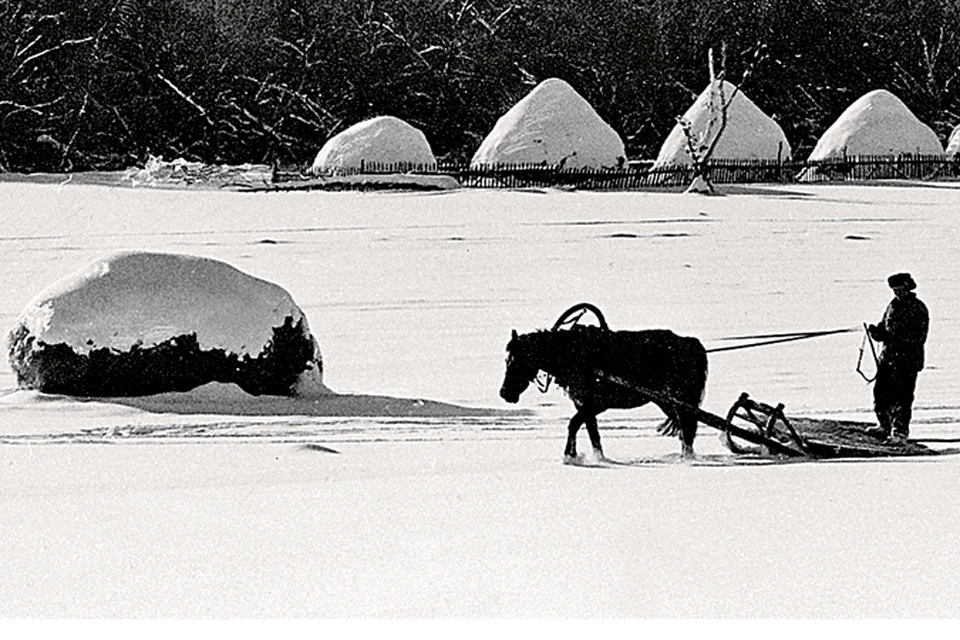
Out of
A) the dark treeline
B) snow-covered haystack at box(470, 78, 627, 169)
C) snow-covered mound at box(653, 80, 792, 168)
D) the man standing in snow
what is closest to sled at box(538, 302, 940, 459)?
the man standing in snow

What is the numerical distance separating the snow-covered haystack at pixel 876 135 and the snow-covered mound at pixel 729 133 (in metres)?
1.30

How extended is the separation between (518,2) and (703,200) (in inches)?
1017

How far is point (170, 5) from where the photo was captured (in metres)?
53.4

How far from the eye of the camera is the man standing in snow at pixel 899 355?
9.62 meters

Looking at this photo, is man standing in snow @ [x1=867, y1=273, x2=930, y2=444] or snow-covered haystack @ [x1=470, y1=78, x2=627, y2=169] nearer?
man standing in snow @ [x1=867, y1=273, x2=930, y2=444]

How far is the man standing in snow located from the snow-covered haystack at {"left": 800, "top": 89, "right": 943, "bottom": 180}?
106 ft

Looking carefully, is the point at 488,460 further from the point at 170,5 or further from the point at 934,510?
the point at 170,5

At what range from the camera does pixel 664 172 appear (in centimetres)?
3850

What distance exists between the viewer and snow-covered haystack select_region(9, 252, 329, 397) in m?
11.9

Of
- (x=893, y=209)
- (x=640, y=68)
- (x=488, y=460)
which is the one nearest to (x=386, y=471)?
(x=488, y=460)

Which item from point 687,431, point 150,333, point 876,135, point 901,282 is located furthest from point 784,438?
point 876,135

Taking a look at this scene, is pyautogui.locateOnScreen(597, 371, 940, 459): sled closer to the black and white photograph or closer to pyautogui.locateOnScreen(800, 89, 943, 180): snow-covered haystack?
the black and white photograph

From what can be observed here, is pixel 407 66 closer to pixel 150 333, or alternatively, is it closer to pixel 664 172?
pixel 664 172

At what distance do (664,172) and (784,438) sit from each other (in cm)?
2948
